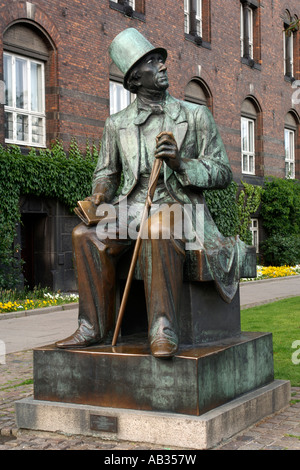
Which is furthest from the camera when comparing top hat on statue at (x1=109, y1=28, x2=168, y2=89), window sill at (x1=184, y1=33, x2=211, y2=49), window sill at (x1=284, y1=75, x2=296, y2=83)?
window sill at (x1=284, y1=75, x2=296, y2=83)

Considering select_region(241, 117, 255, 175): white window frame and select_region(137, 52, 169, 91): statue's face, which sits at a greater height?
select_region(241, 117, 255, 175): white window frame

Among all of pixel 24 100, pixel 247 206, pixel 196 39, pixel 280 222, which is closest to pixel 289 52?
pixel 280 222

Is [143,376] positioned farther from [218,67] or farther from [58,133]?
[218,67]

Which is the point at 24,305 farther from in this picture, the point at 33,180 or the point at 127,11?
the point at 127,11

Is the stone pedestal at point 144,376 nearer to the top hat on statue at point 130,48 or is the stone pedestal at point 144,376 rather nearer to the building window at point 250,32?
the top hat on statue at point 130,48

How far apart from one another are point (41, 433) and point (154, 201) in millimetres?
1804

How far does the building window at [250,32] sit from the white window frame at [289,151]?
13.6 ft

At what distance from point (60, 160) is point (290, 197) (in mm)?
12803

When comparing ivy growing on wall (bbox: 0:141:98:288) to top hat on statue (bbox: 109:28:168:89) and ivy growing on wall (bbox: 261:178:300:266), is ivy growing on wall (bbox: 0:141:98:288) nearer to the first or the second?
top hat on statue (bbox: 109:28:168:89)

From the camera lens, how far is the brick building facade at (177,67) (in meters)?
16.2

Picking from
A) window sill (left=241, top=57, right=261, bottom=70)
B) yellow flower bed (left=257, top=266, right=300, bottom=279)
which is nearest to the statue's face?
yellow flower bed (left=257, top=266, right=300, bottom=279)

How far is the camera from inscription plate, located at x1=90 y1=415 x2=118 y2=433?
4.36m

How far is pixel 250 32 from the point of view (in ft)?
88.6

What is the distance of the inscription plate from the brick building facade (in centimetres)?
721
